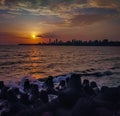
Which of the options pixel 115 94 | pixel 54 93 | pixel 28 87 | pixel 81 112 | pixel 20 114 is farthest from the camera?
pixel 28 87

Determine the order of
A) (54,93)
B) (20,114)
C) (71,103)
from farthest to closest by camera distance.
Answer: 1. (54,93)
2. (71,103)
3. (20,114)

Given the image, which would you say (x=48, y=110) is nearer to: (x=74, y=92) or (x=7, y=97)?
(x=74, y=92)

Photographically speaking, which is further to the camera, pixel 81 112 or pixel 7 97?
pixel 7 97

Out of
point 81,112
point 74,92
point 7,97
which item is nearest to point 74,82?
point 74,92

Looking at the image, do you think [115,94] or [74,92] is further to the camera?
[115,94]

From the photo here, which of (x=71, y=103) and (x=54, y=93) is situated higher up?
(x=71, y=103)

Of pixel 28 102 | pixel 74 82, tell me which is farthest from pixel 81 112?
pixel 28 102

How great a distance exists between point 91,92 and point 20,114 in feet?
18.1

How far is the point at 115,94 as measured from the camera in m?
9.39

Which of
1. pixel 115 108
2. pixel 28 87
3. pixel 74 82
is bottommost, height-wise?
pixel 28 87

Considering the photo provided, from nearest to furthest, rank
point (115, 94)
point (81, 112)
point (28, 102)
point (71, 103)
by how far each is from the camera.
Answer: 1. point (81, 112)
2. point (71, 103)
3. point (115, 94)
4. point (28, 102)

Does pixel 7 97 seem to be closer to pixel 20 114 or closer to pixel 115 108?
pixel 20 114

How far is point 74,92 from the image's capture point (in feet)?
28.7

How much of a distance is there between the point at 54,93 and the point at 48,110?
276 inches
